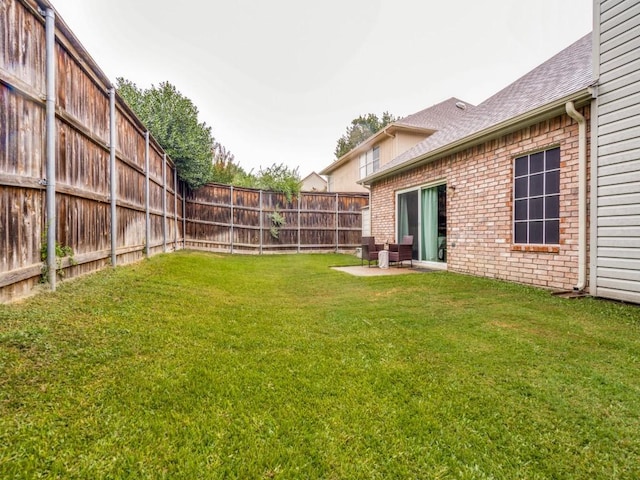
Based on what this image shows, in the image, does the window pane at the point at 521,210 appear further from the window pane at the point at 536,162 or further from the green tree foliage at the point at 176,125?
the green tree foliage at the point at 176,125

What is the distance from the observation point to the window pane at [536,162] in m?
4.88

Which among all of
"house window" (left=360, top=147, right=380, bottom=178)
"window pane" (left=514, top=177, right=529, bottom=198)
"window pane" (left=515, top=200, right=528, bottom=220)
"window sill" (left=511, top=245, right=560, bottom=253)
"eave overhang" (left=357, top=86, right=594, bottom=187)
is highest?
"house window" (left=360, top=147, right=380, bottom=178)

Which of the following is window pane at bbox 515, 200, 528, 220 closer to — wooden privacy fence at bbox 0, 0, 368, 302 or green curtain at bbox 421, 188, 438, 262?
green curtain at bbox 421, 188, 438, 262

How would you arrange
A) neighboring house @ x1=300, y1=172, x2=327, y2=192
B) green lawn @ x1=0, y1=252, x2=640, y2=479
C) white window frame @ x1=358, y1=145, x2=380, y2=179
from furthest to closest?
1. neighboring house @ x1=300, y1=172, x2=327, y2=192
2. white window frame @ x1=358, y1=145, x2=380, y2=179
3. green lawn @ x1=0, y1=252, x2=640, y2=479

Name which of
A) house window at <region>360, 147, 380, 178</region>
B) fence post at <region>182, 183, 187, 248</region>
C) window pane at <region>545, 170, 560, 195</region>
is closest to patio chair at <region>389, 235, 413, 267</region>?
window pane at <region>545, 170, 560, 195</region>

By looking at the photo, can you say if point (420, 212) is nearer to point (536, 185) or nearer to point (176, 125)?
point (536, 185)

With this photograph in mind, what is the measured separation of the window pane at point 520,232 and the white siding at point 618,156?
104cm

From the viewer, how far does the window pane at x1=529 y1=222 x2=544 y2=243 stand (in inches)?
191

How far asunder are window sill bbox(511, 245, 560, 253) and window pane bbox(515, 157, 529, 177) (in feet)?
4.03

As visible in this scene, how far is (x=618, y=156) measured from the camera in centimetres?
390

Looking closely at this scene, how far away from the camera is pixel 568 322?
3277mm

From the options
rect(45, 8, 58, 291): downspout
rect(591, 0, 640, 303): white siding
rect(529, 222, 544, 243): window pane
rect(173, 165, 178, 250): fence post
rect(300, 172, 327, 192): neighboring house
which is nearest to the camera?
rect(45, 8, 58, 291): downspout

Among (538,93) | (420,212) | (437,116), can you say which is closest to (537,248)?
(538,93)

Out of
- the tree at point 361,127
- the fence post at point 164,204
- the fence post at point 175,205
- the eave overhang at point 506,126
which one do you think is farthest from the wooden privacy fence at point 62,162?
the tree at point 361,127
